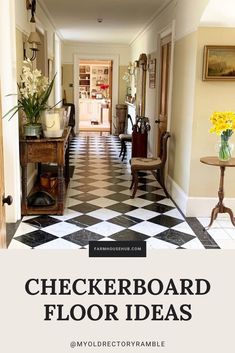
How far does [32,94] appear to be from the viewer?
13.3ft

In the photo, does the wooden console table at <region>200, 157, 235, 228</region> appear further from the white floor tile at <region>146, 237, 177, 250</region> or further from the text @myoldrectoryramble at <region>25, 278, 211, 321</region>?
the text @myoldrectoryramble at <region>25, 278, 211, 321</region>

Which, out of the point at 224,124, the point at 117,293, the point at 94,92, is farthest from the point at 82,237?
the point at 94,92

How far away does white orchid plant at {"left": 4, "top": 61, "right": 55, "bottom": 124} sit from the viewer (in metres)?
4.00

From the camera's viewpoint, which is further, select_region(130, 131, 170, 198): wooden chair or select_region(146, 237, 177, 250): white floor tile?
select_region(130, 131, 170, 198): wooden chair

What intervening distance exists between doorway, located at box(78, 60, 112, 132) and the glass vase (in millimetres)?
11429

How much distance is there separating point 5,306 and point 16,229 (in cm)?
319

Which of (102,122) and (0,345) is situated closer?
(0,345)

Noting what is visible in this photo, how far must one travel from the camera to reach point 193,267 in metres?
0.85

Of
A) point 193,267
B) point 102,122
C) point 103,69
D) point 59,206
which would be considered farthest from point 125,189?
point 103,69

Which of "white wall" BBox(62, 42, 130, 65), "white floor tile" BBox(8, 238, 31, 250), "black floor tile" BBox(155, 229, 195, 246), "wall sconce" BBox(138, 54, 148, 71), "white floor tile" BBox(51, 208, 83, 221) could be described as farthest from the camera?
"white wall" BBox(62, 42, 130, 65)

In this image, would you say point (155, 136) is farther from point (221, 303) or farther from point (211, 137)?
point (221, 303)

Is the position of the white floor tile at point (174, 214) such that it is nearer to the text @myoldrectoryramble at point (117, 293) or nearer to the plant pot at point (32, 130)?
the plant pot at point (32, 130)

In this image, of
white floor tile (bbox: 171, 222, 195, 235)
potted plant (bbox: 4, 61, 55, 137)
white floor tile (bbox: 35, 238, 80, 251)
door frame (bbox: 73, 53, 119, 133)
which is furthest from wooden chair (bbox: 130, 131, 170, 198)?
door frame (bbox: 73, 53, 119, 133)

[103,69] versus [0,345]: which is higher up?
[103,69]
